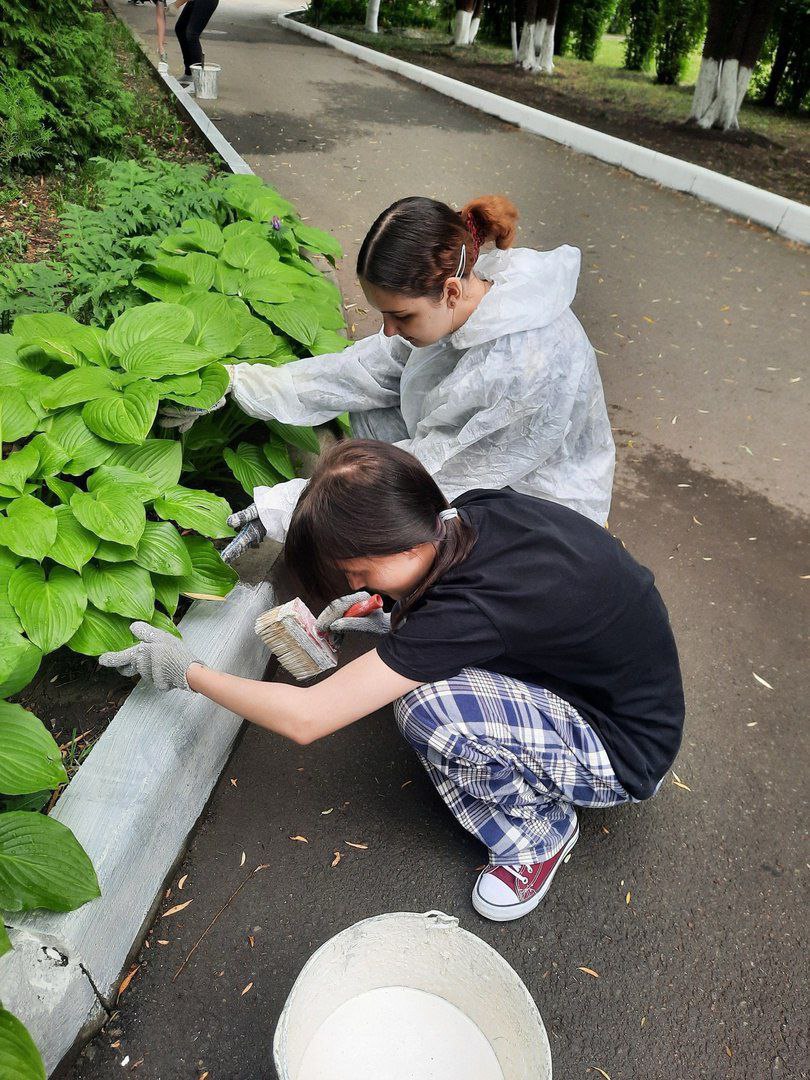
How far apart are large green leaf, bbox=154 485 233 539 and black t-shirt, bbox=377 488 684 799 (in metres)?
0.71

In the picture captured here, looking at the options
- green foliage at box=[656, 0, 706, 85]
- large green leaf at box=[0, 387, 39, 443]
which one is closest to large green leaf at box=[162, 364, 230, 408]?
large green leaf at box=[0, 387, 39, 443]

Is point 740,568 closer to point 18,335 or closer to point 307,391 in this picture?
point 307,391

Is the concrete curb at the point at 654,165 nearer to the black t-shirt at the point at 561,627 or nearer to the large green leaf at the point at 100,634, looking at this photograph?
the black t-shirt at the point at 561,627

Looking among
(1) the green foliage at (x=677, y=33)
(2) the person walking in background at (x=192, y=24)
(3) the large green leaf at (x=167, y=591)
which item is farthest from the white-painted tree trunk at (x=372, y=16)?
(3) the large green leaf at (x=167, y=591)

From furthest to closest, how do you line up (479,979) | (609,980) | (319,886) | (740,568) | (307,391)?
(740,568) < (307,391) < (319,886) < (609,980) < (479,979)

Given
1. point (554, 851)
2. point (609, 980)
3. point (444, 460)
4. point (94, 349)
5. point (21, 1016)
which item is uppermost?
point (94, 349)

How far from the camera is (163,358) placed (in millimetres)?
2266

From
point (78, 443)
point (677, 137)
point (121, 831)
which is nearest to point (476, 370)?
point (78, 443)

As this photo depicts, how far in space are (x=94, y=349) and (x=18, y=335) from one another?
26 cm

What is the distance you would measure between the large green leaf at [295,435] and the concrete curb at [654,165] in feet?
17.9

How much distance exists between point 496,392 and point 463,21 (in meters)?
16.3

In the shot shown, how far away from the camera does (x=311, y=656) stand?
204 centimetres

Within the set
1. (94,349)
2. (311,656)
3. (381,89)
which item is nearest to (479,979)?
(311,656)

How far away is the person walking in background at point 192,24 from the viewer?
832 centimetres
